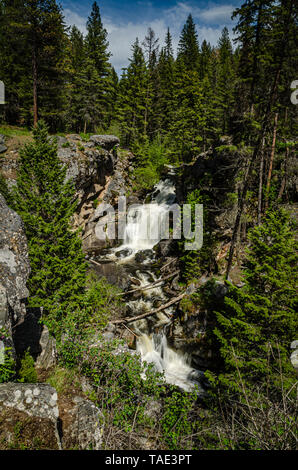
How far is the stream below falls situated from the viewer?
11.6 meters

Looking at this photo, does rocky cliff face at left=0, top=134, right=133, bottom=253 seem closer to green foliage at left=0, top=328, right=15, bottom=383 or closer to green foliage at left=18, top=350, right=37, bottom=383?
green foliage at left=18, top=350, right=37, bottom=383

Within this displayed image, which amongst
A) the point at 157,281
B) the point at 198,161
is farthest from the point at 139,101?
the point at 157,281

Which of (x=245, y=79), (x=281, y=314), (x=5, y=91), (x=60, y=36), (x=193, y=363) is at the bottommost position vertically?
(x=193, y=363)

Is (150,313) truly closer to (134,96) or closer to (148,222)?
(148,222)

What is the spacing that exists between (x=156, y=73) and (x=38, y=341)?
140 feet

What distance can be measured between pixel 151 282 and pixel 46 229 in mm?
9224

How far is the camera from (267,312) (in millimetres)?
7152

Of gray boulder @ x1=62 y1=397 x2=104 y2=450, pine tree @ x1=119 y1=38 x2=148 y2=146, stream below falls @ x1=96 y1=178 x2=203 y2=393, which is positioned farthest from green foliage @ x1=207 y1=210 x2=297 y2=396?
pine tree @ x1=119 y1=38 x2=148 y2=146

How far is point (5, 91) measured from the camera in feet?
74.4

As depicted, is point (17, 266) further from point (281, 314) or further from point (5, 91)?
point (5, 91)

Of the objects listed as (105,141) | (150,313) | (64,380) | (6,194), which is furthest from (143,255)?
(64,380)

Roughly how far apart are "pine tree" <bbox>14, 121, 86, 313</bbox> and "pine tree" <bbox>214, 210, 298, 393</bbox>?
7011 millimetres

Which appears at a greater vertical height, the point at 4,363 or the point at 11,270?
the point at 11,270

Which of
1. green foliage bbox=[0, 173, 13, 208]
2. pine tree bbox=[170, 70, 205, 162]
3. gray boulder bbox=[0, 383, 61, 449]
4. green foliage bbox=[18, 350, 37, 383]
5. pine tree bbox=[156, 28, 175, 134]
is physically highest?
pine tree bbox=[156, 28, 175, 134]
